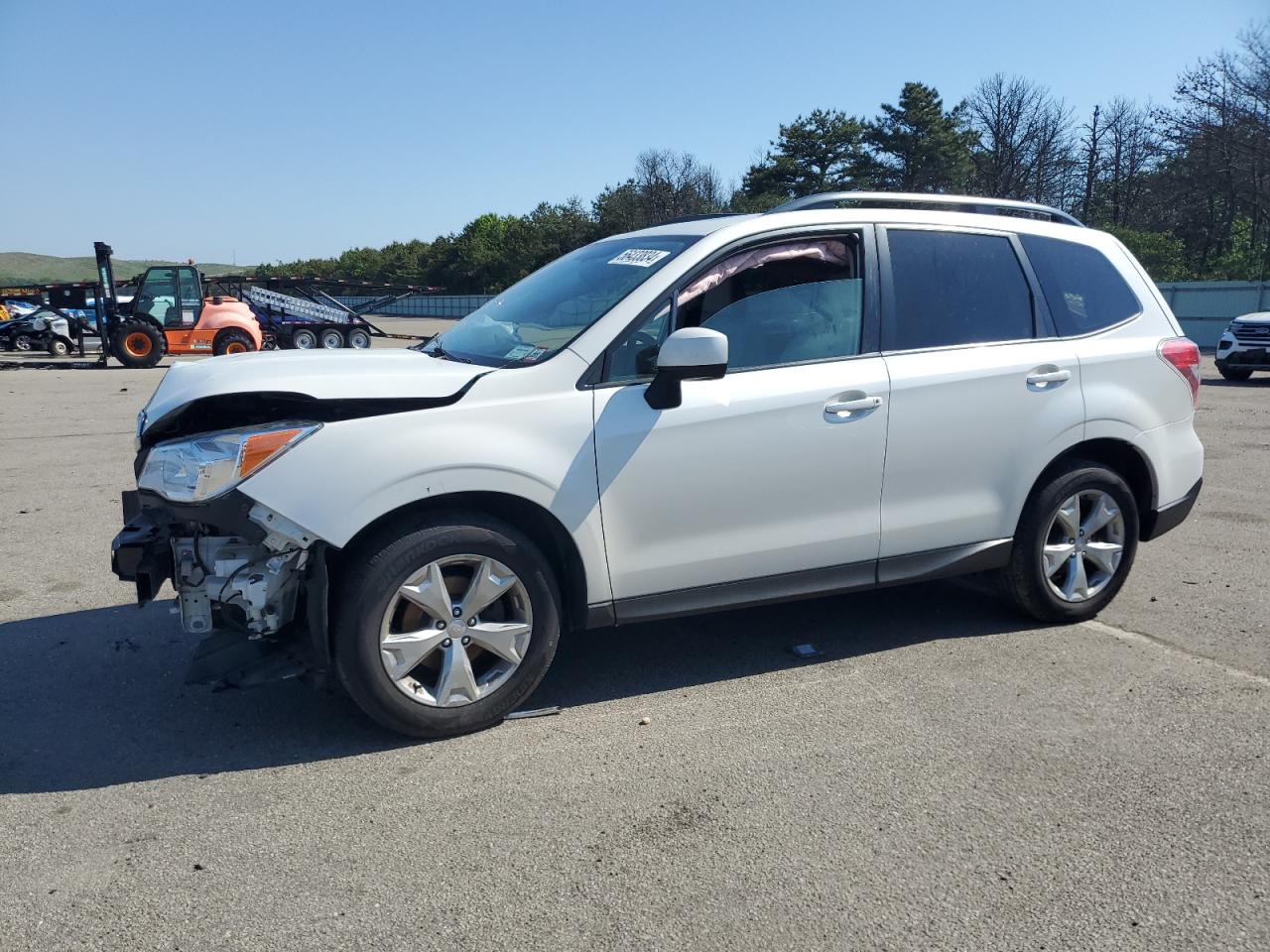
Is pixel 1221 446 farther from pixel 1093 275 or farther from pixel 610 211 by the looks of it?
pixel 610 211

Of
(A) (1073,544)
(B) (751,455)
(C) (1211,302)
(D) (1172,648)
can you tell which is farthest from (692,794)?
(C) (1211,302)

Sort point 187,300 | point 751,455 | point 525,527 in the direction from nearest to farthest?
1. point 525,527
2. point 751,455
3. point 187,300

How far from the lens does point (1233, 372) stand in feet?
63.3

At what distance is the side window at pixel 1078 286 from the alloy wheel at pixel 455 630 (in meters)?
2.99

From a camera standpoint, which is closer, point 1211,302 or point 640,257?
point 640,257

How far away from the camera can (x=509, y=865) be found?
9.68 feet

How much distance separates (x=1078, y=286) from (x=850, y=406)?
163cm

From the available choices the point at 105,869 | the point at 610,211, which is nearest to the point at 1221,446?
the point at 105,869

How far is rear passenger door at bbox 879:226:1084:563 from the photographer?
443cm

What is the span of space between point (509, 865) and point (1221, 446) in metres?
10.3

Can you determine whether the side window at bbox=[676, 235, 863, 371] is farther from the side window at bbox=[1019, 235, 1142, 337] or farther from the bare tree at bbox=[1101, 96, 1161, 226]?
the bare tree at bbox=[1101, 96, 1161, 226]

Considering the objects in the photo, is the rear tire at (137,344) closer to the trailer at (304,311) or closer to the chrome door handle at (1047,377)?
the trailer at (304,311)

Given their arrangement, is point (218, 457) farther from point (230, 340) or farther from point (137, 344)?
point (230, 340)

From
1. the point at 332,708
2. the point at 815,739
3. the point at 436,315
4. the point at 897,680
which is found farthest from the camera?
the point at 436,315
